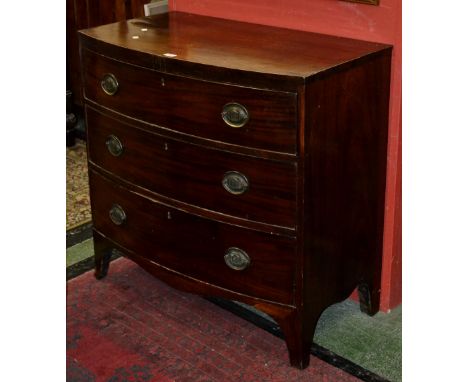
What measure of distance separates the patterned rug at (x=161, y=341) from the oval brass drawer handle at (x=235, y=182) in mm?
592

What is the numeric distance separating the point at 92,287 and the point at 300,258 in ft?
3.41

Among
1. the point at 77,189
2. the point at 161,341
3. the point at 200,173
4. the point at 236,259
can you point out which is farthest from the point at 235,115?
the point at 77,189

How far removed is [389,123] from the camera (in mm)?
2365

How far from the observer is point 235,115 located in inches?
80.7

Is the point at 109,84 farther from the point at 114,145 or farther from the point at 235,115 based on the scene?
the point at 235,115

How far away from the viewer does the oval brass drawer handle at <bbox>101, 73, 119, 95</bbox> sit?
236 cm

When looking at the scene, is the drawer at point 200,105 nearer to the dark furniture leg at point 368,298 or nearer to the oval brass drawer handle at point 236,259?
the oval brass drawer handle at point 236,259

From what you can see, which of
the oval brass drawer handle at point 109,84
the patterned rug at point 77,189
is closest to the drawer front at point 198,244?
the oval brass drawer handle at point 109,84

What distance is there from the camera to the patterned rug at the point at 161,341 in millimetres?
2301

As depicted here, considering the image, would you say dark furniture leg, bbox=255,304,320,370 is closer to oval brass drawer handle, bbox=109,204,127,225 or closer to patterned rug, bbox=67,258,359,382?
patterned rug, bbox=67,258,359,382

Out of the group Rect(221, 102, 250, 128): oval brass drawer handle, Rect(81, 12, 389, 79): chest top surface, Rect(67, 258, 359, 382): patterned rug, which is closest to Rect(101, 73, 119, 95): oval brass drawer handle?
Rect(81, 12, 389, 79): chest top surface

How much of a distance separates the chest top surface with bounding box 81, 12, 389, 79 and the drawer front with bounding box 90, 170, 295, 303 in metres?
0.50
